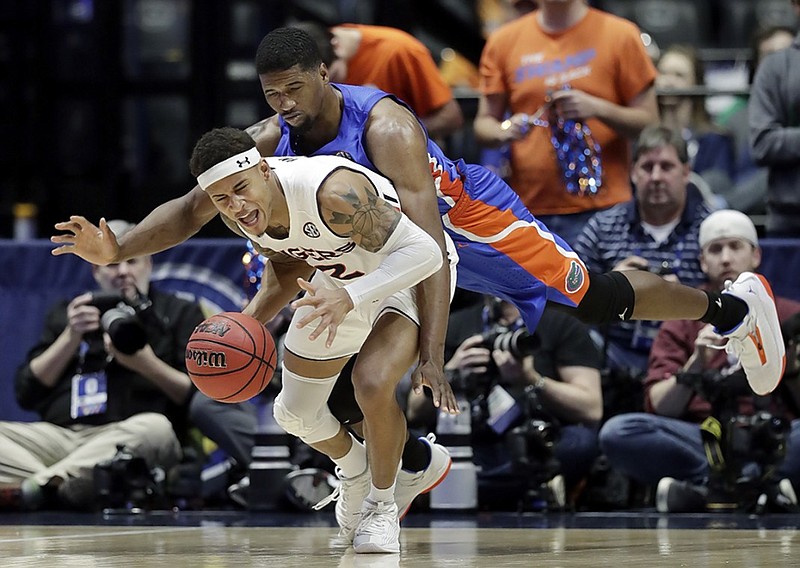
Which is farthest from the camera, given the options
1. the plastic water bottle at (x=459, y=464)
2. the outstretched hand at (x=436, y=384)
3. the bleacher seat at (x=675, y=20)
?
the bleacher seat at (x=675, y=20)

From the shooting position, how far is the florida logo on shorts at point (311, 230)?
4.55 metres

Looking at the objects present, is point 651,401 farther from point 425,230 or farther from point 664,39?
point 664,39

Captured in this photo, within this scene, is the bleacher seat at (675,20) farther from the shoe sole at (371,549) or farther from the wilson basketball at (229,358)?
the shoe sole at (371,549)

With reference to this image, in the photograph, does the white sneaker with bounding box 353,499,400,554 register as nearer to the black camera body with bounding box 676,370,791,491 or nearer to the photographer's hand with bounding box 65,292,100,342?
the black camera body with bounding box 676,370,791,491

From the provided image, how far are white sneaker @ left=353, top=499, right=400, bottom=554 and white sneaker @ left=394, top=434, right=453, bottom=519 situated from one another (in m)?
0.51

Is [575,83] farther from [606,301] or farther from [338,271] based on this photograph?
[338,271]

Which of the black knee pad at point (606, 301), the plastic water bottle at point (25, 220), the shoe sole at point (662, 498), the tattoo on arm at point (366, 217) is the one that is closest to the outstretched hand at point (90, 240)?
the tattoo on arm at point (366, 217)

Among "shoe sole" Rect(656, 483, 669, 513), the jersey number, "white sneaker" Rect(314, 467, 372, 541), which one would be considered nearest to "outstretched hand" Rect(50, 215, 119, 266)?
the jersey number

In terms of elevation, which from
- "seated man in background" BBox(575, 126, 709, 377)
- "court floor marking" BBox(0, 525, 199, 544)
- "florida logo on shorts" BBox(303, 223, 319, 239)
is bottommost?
"court floor marking" BBox(0, 525, 199, 544)

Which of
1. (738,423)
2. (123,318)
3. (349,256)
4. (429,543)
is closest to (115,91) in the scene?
(123,318)

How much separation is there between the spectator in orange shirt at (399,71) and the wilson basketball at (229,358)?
236cm

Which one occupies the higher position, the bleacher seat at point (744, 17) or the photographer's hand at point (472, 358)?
the bleacher seat at point (744, 17)

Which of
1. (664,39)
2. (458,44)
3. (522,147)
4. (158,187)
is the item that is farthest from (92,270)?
(664,39)

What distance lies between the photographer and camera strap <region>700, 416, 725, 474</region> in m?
6.08
